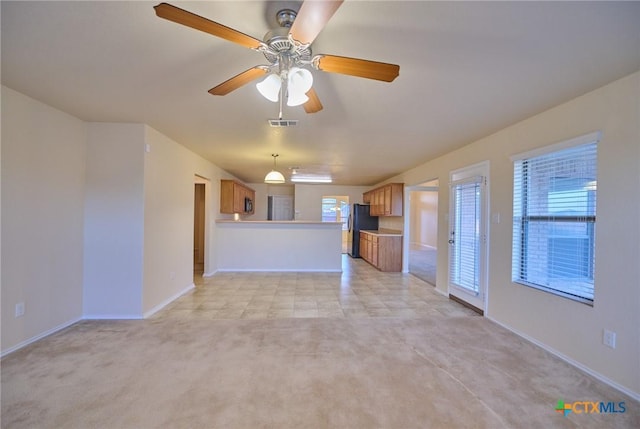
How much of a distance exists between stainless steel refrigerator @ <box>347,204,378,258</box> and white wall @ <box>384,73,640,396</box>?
17.6ft

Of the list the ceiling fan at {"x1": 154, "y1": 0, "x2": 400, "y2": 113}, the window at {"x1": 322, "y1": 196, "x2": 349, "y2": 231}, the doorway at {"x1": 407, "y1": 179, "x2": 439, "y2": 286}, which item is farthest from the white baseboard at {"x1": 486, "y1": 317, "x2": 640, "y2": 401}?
the window at {"x1": 322, "y1": 196, "x2": 349, "y2": 231}

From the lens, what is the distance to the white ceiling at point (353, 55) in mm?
1426

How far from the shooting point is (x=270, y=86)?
5.49ft

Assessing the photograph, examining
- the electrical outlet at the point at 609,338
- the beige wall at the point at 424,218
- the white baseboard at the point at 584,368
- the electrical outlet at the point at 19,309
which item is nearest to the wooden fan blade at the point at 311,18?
the electrical outlet at the point at 609,338

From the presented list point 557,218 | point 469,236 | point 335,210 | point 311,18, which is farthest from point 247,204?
point 311,18

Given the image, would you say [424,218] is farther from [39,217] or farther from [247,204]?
[39,217]

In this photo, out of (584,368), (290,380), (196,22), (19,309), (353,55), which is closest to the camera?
(196,22)

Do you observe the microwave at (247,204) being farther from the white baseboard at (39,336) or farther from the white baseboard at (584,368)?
the white baseboard at (584,368)

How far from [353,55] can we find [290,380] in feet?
7.81

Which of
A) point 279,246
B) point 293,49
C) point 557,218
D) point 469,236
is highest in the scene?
point 293,49

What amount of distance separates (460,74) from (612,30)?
76cm

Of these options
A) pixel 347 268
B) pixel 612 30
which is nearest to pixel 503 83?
pixel 612 30

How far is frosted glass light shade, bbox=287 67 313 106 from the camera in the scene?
1.53 m

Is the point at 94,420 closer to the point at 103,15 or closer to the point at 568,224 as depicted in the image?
the point at 103,15
